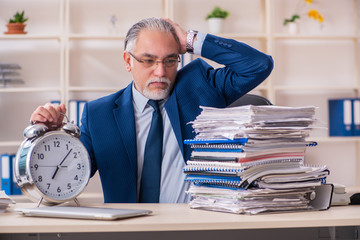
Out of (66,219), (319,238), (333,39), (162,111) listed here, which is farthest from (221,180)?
(333,39)

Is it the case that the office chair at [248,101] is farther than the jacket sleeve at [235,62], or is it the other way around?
the office chair at [248,101]

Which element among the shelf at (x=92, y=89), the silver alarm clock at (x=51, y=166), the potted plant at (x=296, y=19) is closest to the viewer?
the silver alarm clock at (x=51, y=166)

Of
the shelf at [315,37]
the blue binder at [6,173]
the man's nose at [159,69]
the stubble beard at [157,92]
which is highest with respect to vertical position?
the shelf at [315,37]

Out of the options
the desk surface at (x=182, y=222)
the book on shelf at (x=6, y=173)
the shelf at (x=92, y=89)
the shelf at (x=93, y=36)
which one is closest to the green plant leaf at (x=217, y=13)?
the shelf at (x=93, y=36)

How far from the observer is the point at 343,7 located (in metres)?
4.44

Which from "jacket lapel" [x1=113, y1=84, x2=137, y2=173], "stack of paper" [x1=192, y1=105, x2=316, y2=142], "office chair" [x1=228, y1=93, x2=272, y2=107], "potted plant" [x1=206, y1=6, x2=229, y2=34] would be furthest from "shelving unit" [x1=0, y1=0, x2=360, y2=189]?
"stack of paper" [x1=192, y1=105, x2=316, y2=142]

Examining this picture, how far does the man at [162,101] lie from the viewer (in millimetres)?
1904

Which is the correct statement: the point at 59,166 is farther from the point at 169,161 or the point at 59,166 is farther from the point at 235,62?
the point at 235,62

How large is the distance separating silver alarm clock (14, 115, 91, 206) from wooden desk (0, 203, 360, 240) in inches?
6.3

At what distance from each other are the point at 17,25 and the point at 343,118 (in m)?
2.63

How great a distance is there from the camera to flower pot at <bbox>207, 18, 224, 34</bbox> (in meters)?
4.06

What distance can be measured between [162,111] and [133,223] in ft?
3.18

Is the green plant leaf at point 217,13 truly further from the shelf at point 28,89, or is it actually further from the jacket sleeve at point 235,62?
the jacket sleeve at point 235,62

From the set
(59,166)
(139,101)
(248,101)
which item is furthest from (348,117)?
(59,166)
